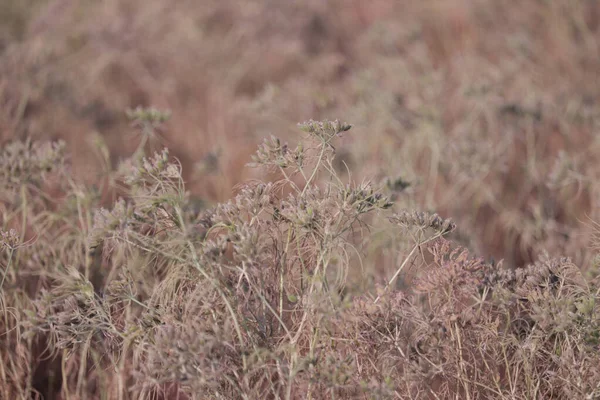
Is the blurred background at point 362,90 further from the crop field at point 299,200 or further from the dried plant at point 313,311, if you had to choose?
the dried plant at point 313,311

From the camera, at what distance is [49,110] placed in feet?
13.7

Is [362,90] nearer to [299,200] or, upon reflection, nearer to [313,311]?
[299,200]

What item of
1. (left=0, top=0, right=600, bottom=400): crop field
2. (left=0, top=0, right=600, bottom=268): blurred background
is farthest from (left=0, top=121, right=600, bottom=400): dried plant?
(left=0, top=0, right=600, bottom=268): blurred background

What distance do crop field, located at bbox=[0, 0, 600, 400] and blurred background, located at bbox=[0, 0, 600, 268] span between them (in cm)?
→ 2

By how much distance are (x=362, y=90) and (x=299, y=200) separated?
2.49m

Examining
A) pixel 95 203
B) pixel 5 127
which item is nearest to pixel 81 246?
pixel 95 203

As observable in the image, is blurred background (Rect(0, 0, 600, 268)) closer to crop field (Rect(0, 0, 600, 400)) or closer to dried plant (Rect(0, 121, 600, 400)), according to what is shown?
crop field (Rect(0, 0, 600, 400))

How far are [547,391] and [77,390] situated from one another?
65.5 inches

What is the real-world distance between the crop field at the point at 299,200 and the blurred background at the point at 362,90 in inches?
0.9

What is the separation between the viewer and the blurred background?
12.2ft

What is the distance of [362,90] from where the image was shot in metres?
4.19

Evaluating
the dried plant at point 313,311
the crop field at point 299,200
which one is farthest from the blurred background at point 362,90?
the dried plant at point 313,311

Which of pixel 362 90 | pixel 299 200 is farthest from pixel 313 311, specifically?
pixel 362 90

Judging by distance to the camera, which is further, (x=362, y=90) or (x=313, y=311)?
(x=362, y=90)
